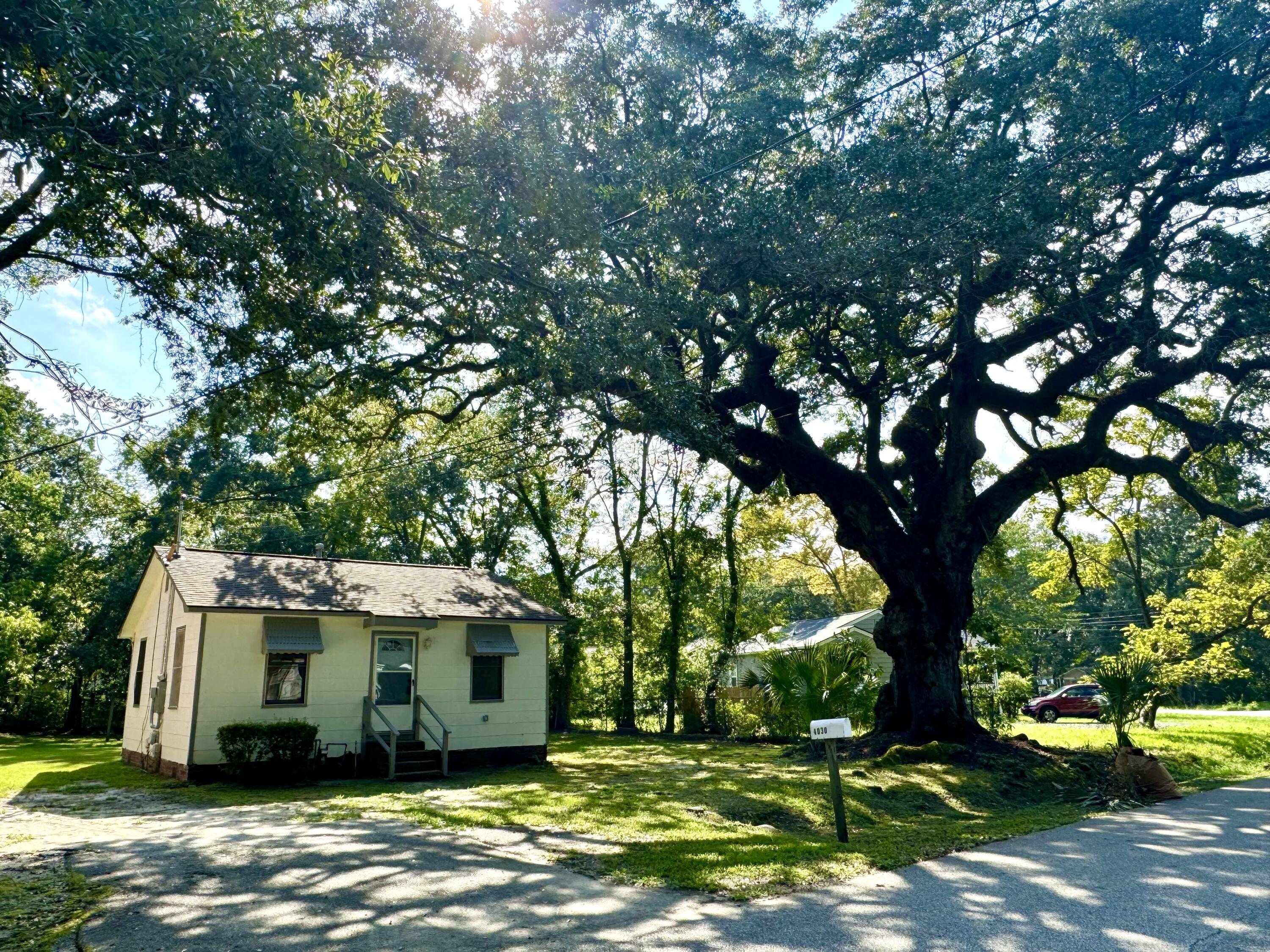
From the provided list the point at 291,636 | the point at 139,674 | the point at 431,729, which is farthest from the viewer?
the point at 139,674

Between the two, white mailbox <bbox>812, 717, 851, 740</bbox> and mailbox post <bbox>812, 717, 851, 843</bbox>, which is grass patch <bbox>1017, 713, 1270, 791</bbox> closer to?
mailbox post <bbox>812, 717, 851, 843</bbox>

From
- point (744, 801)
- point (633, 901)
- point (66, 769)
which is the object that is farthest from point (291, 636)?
point (633, 901)

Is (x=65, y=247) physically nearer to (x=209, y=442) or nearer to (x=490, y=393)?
(x=209, y=442)

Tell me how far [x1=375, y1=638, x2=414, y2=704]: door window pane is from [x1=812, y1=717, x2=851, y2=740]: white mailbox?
412 inches

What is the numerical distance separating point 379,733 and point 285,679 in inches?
77.5

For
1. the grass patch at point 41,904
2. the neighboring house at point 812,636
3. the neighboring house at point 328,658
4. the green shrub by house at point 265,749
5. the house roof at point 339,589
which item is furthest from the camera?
the neighboring house at point 812,636

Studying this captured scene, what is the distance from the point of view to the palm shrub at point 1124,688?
13.2 m

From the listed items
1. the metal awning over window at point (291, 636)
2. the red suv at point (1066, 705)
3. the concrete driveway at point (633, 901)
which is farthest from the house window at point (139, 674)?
the red suv at point (1066, 705)

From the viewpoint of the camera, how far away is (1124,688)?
1311cm

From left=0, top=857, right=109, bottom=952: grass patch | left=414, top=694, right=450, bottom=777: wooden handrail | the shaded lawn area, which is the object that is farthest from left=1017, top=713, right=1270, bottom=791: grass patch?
left=0, top=857, right=109, bottom=952: grass patch

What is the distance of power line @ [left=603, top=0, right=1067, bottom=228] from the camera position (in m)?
9.98

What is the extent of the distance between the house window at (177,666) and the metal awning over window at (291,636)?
1.87 m

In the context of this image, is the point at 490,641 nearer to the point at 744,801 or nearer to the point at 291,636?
the point at 291,636

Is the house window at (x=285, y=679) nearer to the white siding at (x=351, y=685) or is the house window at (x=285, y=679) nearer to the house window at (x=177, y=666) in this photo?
the white siding at (x=351, y=685)
